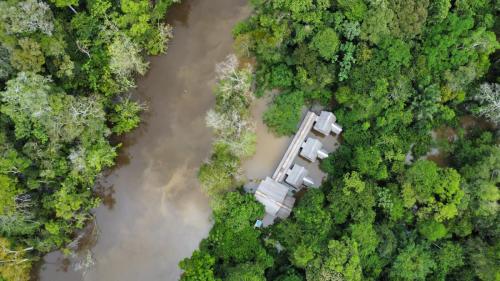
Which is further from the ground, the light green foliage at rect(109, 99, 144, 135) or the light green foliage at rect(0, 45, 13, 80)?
the light green foliage at rect(109, 99, 144, 135)

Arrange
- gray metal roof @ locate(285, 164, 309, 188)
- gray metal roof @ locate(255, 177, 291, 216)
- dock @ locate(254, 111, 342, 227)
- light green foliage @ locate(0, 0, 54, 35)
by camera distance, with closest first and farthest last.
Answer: light green foliage @ locate(0, 0, 54, 35) < gray metal roof @ locate(255, 177, 291, 216) < dock @ locate(254, 111, 342, 227) < gray metal roof @ locate(285, 164, 309, 188)

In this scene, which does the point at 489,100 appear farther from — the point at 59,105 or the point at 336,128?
the point at 59,105

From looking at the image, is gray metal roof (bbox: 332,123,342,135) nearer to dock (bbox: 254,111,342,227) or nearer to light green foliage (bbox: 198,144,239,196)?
dock (bbox: 254,111,342,227)

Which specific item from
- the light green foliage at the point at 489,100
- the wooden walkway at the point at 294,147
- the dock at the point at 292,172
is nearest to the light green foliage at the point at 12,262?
the dock at the point at 292,172

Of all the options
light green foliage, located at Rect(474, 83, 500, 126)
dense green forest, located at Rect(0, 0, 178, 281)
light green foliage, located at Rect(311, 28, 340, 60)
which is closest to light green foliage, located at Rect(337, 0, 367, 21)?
light green foliage, located at Rect(311, 28, 340, 60)

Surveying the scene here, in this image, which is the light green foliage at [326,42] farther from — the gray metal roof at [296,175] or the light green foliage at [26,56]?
the light green foliage at [26,56]

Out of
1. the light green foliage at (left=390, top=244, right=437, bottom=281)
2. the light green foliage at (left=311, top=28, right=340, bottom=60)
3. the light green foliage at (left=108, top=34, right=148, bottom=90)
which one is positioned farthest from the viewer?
the light green foliage at (left=108, top=34, right=148, bottom=90)

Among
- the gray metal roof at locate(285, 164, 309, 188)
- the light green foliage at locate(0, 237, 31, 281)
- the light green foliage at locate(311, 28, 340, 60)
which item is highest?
the light green foliage at locate(311, 28, 340, 60)
